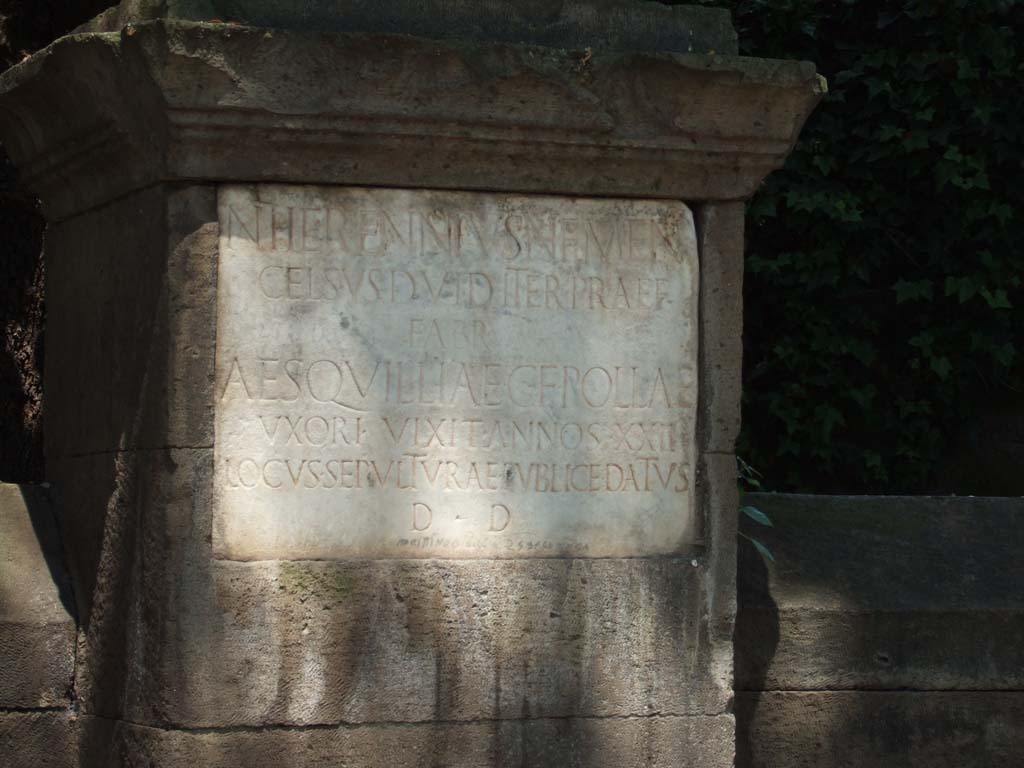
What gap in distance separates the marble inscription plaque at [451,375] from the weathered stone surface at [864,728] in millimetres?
526

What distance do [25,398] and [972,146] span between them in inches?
129

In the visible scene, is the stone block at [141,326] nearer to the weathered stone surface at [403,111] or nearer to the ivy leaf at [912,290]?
the weathered stone surface at [403,111]

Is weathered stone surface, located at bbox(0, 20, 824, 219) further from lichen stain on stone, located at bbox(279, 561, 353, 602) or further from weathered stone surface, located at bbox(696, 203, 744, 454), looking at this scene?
lichen stain on stone, located at bbox(279, 561, 353, 602)

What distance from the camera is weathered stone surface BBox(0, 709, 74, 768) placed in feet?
11.1

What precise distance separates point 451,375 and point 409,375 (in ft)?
0.29

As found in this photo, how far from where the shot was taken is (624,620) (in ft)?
11.2

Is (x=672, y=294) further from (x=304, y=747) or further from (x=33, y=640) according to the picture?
(x=33, y=640)

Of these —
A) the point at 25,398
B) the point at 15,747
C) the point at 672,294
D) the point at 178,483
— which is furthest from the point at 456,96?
the point at 25,398

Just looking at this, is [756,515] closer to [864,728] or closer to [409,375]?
[864,728]

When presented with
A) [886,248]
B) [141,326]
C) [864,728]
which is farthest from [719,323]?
[886,248]

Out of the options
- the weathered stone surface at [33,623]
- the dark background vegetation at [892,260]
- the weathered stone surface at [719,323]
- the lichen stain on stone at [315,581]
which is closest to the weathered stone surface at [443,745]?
the weathered stone surface at [33,623]

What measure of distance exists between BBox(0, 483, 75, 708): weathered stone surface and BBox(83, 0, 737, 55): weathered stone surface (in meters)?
1.11

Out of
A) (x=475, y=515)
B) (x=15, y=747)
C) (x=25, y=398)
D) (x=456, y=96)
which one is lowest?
(x=15, y=747)

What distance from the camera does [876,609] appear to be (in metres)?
3.77
